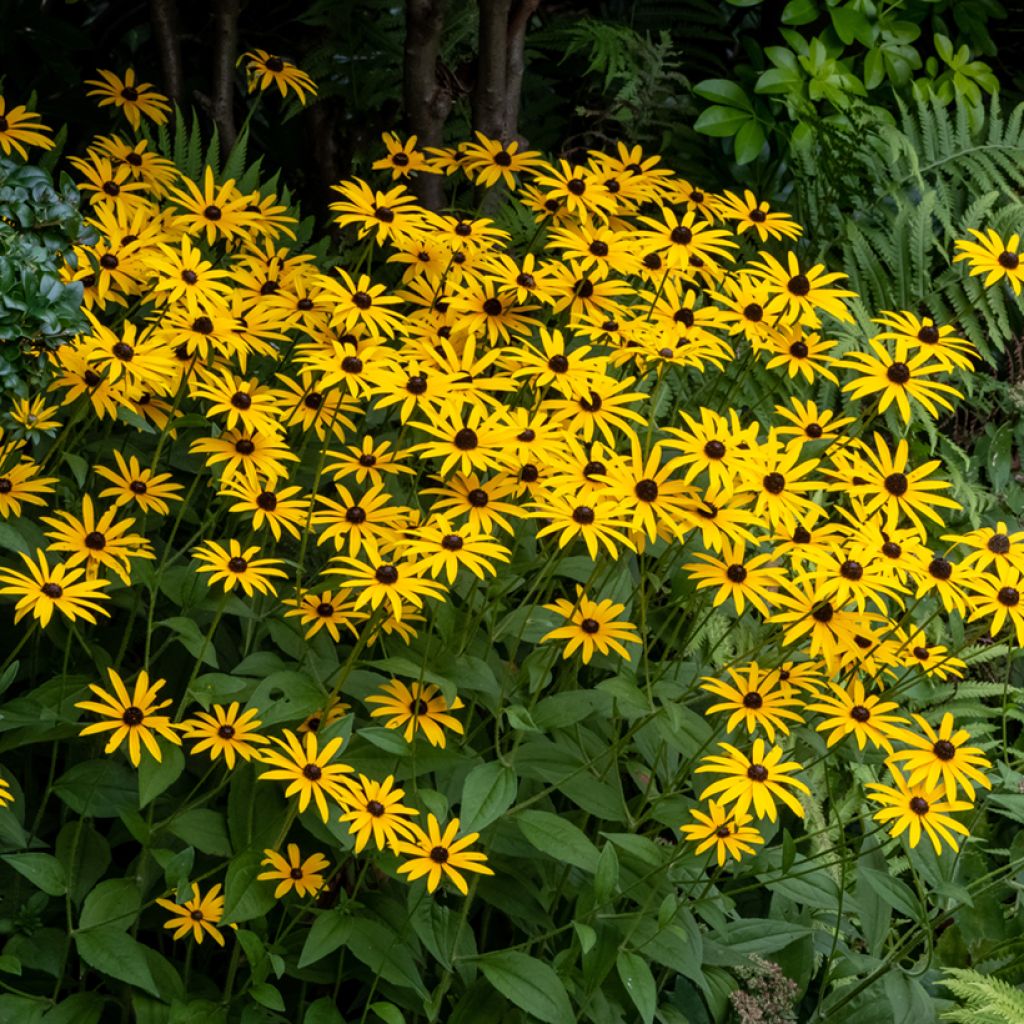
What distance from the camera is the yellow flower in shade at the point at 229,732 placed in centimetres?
189

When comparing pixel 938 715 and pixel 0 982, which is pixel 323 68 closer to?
pixel 938 715

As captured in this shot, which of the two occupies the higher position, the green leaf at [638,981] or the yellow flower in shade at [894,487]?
the yellow flower in shade at [894,487]

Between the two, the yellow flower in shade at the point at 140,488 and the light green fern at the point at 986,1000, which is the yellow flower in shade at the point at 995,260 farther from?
the yellow flower in shade at the point at 140,488

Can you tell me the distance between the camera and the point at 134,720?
192cm

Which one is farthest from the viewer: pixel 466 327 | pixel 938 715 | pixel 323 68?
pixel 323 68

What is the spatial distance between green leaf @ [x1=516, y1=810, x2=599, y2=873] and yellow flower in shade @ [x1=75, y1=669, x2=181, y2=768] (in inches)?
17.6

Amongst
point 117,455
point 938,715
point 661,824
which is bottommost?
point 938,715

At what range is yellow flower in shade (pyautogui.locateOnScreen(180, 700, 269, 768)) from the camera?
6.20ft

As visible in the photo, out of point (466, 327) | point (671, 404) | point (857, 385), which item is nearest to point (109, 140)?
point (466, 327)

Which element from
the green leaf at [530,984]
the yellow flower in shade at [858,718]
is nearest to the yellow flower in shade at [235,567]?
the green leaf at [530,984]

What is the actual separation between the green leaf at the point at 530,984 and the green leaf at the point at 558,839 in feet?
0.47

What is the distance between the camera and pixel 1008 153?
3.77 m

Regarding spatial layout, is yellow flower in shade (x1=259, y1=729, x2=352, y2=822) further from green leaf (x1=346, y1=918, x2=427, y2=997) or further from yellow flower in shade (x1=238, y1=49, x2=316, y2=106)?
yellow flower in shade (x1=238, y1=49, x2=316, y2=106)

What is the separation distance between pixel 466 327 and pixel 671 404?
0.99 metres
